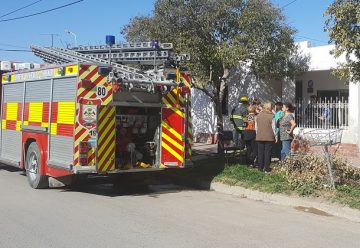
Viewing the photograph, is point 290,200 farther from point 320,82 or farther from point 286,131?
point 320,82

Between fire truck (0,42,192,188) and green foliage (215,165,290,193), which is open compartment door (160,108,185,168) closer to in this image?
fire truck (0,42,192,188)

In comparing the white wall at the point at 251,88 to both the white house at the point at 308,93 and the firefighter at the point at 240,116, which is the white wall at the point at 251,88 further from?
the firefighter at the point at 240,116

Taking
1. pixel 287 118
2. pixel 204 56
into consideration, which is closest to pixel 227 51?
pixel 204 56

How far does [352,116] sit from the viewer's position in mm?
15734

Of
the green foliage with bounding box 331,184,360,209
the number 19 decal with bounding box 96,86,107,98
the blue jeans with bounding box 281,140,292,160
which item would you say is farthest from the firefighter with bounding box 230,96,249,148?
the number 19 decal with bounding box 96,86,107,98

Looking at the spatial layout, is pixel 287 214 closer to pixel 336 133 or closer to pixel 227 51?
pixel 336 133

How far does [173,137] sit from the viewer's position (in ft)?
35.6

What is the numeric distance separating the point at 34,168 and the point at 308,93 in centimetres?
1179

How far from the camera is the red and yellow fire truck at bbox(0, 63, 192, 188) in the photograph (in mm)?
9539

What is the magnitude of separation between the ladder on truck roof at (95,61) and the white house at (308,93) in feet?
25.0

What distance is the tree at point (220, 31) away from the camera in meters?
14.1

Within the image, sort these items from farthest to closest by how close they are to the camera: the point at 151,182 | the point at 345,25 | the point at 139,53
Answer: the point at 151,182 < the point at 139,53 < the point at 345,25

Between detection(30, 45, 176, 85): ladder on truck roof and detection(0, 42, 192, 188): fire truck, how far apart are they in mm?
21

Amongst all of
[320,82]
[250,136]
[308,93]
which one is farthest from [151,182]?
[320,82]
